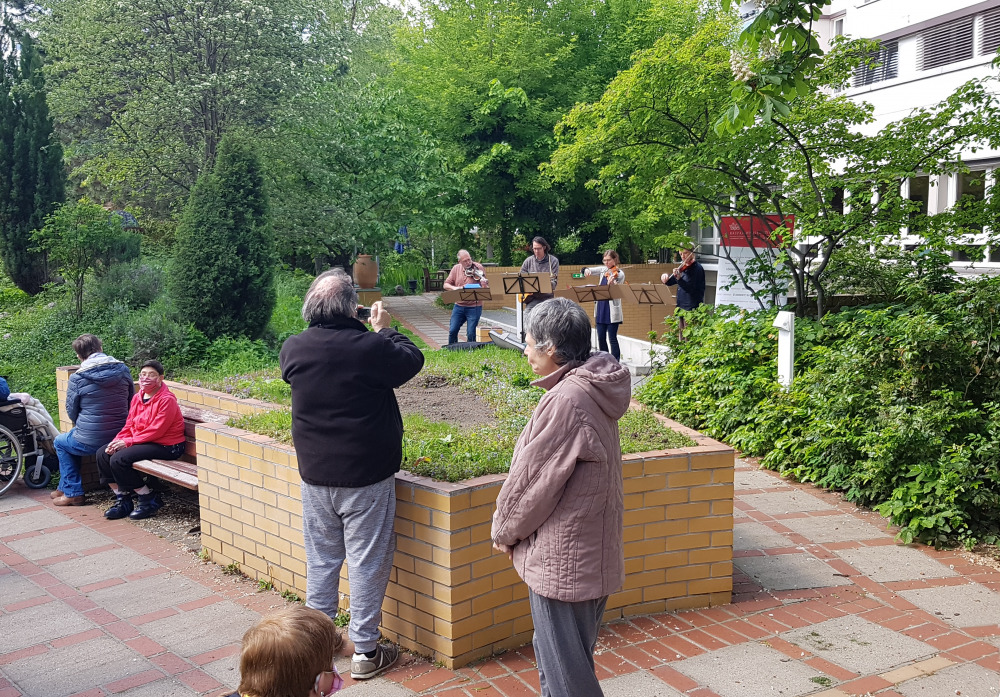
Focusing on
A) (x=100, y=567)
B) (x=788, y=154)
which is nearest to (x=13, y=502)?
(x=100, y=567)

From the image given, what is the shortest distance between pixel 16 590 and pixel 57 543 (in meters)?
1.01

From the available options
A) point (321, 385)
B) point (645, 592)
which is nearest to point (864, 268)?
point (645, 592)

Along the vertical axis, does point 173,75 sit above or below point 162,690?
above

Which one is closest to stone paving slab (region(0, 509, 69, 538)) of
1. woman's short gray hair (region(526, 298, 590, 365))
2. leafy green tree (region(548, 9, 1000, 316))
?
woman's short gray hair (region(526, 298, 590, 365))

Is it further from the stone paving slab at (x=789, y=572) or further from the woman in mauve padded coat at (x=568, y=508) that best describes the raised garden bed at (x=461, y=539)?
the woman in mauve padded coat at (x=568, y=508)

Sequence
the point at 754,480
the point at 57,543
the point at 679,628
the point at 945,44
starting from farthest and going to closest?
the point at 945,44 → the point at 754,480 → the point at 57,543 → the point at 679,628

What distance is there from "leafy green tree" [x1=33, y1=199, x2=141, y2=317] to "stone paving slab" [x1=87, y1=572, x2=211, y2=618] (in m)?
9.79

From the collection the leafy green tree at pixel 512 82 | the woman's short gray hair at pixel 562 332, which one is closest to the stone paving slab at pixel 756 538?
the woman's short gray hair at pixel 562 332

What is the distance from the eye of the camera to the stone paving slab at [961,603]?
15.7 feet

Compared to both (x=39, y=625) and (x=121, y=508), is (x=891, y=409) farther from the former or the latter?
(x=121, y=508)

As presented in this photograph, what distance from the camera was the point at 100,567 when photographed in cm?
589

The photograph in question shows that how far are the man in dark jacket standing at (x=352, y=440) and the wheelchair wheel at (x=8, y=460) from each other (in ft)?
15.7

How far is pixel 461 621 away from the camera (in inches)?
165

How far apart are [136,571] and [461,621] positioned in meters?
2.74
